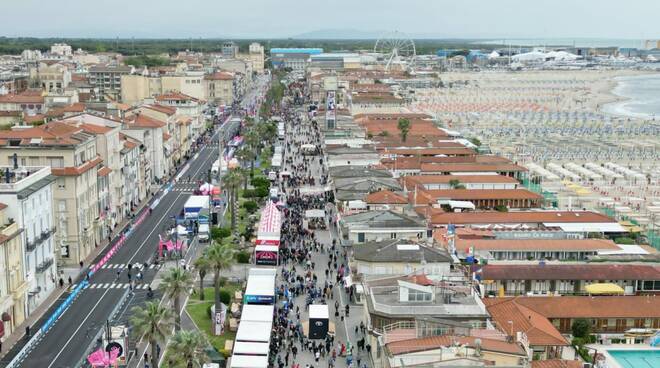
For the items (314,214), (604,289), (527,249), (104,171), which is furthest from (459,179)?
(604,289)

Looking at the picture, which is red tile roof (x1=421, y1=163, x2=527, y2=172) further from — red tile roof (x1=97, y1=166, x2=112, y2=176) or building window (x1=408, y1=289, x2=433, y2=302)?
building window (x1=408, y1=289, x2=433, y2=302)

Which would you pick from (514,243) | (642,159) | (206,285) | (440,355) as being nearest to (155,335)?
(440,355)

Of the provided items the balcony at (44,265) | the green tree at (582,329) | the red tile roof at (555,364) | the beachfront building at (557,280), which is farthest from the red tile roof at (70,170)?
the red tile roof at (555,364)

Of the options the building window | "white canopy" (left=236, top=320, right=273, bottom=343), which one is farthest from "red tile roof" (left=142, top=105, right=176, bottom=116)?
the building window

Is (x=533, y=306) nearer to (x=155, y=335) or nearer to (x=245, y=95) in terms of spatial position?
(x=155, y=335)

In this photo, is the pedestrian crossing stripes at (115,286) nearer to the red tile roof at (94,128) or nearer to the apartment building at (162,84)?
the red tile roof at (94,128)

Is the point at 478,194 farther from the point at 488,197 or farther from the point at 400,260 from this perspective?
the point at 400,260
